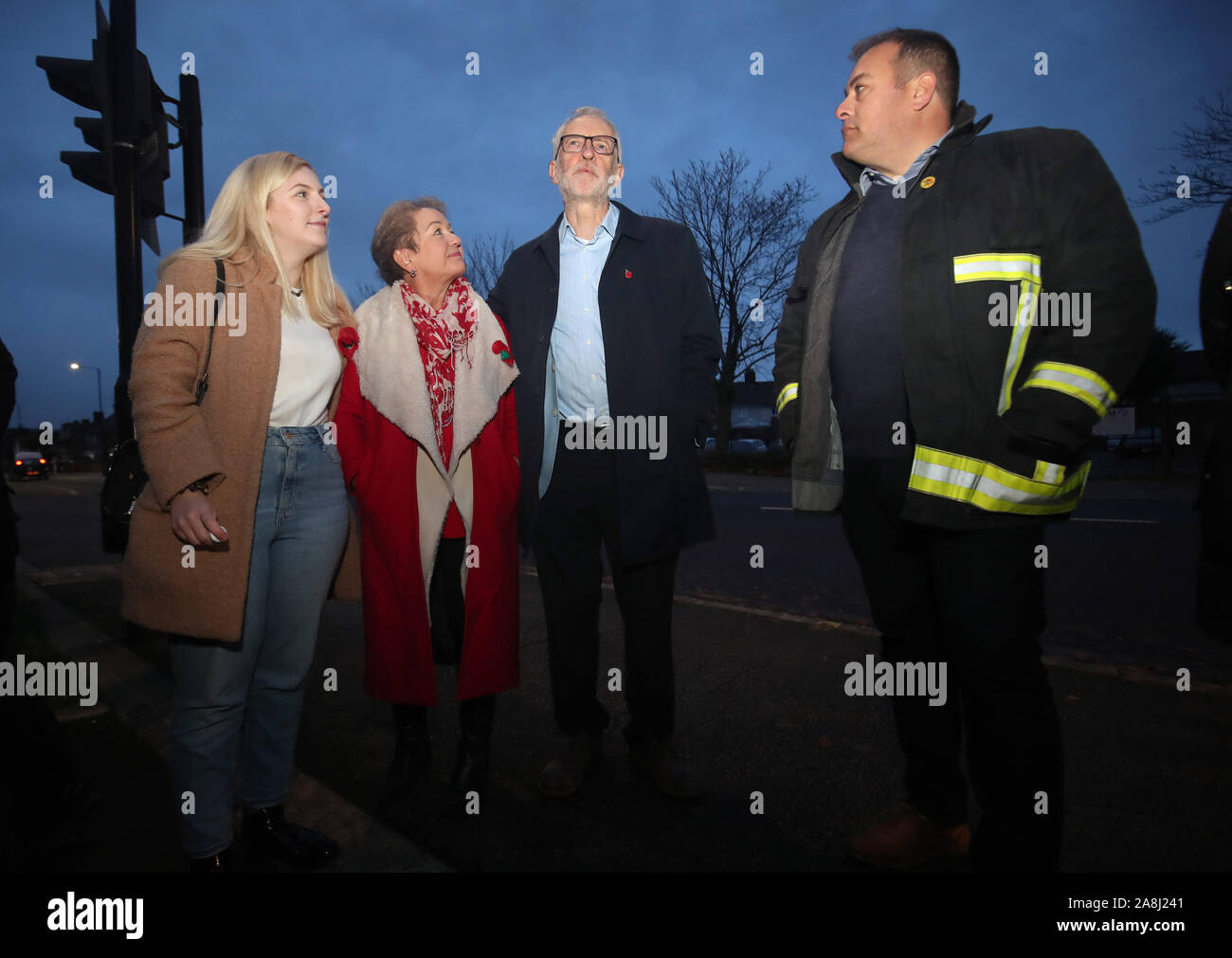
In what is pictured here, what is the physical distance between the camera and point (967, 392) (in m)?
1.94

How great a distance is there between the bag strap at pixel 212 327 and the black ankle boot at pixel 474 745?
4.56 feet

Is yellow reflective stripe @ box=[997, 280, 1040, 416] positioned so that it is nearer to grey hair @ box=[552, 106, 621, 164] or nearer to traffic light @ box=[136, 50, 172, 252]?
grey hair @ box=[552, 106, 621, 164]

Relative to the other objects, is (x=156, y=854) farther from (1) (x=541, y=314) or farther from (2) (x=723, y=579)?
(2) (x=723, y=579)

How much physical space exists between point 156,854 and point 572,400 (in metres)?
2.03

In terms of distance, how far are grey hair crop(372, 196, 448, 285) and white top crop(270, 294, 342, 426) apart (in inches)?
20.2

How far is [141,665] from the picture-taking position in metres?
4.23

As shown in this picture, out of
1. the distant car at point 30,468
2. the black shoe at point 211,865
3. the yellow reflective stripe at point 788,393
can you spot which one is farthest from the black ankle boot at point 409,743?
the distant car at point 30,468

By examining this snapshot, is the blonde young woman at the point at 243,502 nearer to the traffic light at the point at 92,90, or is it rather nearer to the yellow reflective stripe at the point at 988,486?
the yellow reflective stripe at the point at 988,486

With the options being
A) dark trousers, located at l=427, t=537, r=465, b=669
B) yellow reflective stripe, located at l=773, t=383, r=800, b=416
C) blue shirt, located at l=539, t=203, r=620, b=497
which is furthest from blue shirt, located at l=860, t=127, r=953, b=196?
dark trousers, located at l=427, t=537, r=465, b=669

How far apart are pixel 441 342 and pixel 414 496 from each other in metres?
0.58

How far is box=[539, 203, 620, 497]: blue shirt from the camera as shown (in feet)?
9.59
